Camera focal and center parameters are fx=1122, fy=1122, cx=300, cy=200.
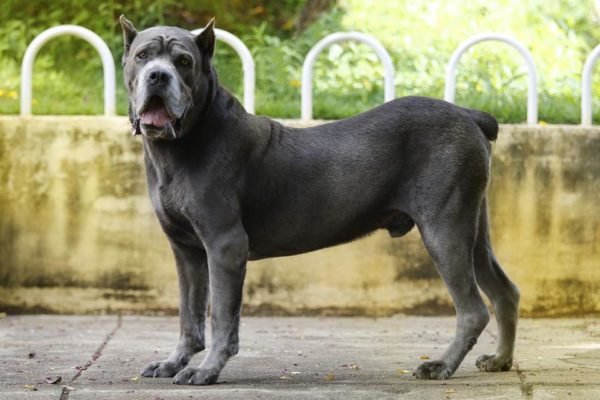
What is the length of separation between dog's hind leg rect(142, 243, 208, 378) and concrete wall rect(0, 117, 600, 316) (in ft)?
7.29

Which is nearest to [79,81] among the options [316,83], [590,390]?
[316,83]

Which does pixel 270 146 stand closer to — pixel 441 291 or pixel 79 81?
pixel 441 291

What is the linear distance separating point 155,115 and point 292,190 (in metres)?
0.85

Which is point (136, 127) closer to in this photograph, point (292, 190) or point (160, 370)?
point (292, 190)

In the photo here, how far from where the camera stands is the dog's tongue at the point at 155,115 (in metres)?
5.08

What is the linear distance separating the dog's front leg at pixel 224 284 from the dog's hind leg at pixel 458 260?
0.96 m

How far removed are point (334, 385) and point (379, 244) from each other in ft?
9.42

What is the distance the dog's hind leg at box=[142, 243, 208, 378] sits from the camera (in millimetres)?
5605

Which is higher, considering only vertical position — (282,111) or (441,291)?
(282,111)

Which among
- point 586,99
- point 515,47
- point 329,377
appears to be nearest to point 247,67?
point 515,47

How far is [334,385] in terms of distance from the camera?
5.12 meters

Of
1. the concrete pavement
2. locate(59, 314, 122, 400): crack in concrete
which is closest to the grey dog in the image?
the concrete pavement

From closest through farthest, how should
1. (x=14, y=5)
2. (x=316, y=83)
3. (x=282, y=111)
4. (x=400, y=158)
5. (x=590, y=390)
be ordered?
(x=590, y=390), (x=400, y=158), (x=282, y=111), (x=316, y=83), (x=14, y=5)

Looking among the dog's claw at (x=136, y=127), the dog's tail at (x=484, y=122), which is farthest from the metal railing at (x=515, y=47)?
the dog's claw at (x=136, y=127)
